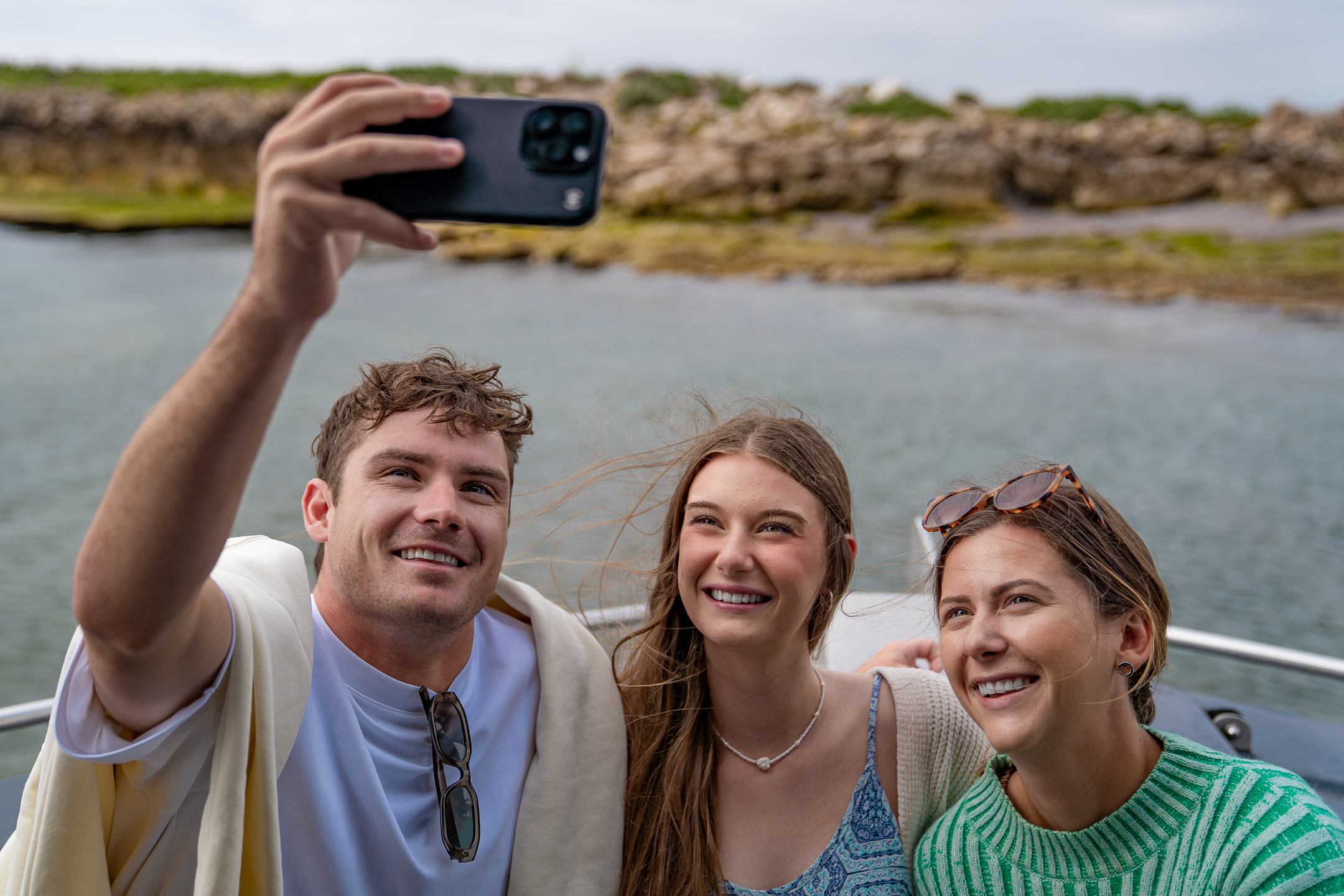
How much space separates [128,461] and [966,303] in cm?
2283

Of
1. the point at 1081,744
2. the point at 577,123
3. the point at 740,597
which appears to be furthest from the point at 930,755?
the point at 577,123

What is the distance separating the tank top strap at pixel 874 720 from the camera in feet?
6.23

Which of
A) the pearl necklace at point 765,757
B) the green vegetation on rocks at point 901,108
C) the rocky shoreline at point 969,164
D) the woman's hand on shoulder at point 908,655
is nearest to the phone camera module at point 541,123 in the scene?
the pearl necklace at point 765,757

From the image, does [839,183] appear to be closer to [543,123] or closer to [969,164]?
[969,164]

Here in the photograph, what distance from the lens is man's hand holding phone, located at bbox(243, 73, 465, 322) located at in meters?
0.94

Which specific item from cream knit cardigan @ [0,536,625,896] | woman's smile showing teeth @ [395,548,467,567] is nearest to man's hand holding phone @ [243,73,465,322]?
cream knit cardigan @ [0,536,625,896]

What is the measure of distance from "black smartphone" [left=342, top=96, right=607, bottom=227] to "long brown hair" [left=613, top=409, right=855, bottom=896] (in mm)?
932

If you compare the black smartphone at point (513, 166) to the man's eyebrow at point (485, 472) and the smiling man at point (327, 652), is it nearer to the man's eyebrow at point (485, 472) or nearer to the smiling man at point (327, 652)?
the smiling man at point (327, 652)

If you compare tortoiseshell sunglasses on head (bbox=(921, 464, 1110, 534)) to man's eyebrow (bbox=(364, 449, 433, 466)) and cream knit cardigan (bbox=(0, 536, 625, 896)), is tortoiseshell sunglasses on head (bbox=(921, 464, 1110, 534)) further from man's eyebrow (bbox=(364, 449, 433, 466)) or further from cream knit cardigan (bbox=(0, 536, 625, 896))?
man's eyebrow (bbox=(364, 449, 433, 466))

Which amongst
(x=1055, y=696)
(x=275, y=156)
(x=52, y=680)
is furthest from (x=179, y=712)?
(x=52, y=680)

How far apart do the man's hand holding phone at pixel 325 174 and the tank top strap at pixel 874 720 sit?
1350 millimetres

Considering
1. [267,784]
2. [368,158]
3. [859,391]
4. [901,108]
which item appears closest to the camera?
[368,158]

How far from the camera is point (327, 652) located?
65.4 inches

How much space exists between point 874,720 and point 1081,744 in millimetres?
473
